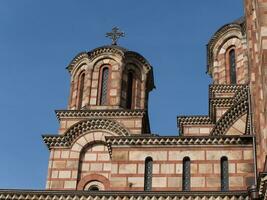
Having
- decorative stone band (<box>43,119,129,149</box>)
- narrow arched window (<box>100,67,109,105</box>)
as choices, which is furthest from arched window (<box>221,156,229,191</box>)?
narrow arched window (<box>100,67,109,105</box>)

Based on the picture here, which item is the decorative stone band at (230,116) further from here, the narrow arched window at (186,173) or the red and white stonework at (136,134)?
the narrow arched window at (186,173)

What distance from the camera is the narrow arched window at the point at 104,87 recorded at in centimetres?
2559

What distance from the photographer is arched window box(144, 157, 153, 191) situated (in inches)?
722

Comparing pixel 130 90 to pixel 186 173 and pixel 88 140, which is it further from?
pixel 186 173

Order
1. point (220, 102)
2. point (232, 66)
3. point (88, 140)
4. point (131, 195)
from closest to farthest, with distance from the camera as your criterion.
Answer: point (131, 195), point (88, 140), point (220, 102), point (232, 66)

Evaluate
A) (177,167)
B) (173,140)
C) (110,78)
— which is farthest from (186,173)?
(110,78)

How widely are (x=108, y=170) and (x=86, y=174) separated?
Answer: 2.76 ft

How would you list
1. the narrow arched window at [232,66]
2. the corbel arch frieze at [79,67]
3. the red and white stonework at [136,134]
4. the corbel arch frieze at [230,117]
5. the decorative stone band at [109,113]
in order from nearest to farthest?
the red and white stonework at [136,134]
the corbel arch frieze at [230,117]
the decorative stone band at [109,113]
the corbel arch frieze at [79,67]
the narrow arched window at [232,66]

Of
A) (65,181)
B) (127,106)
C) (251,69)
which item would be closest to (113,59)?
(127,106)

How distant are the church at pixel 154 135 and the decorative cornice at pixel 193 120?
43 mm

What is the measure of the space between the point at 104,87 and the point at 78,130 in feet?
9.53

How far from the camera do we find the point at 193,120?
26203mm

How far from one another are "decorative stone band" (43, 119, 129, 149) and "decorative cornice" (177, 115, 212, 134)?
3.66m

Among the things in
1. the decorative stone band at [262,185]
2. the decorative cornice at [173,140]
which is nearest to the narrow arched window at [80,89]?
the decorative cornice at [173,140]
